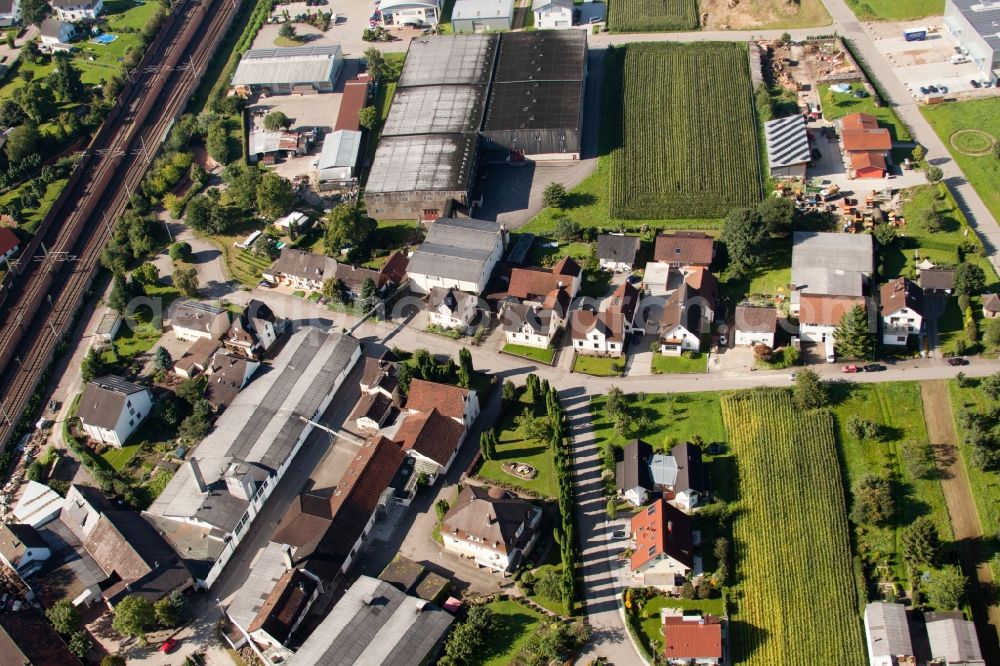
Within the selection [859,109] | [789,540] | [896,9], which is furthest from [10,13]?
[789,540]

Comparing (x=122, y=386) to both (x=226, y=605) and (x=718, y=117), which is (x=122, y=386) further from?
(x=718, y=117)

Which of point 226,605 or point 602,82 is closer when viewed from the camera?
point 226,605

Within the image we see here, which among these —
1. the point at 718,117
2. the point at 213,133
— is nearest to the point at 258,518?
the point at 213,133

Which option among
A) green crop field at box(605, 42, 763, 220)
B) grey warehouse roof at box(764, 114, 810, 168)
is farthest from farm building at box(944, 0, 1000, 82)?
green crop field at box(605, 42, 763, 220)

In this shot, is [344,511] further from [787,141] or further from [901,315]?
[787,141]

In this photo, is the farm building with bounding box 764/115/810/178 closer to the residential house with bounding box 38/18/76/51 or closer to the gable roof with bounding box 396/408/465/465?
the gable roof with bounding box 396/408/465/465
